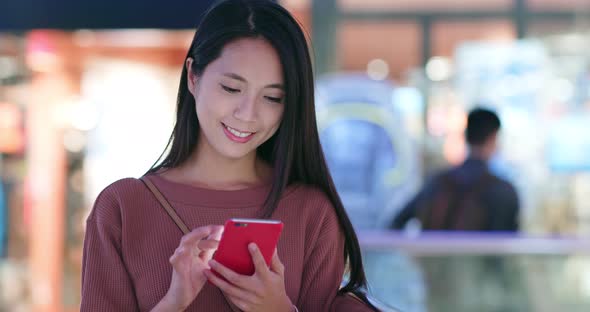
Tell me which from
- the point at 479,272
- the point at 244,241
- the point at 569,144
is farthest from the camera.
Result: the point at 569,144

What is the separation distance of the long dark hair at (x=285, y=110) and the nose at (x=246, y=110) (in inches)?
3.0

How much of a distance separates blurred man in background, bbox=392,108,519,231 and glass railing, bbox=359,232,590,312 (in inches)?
3.8

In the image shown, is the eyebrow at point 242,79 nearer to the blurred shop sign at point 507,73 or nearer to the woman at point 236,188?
the woman at point 236,188

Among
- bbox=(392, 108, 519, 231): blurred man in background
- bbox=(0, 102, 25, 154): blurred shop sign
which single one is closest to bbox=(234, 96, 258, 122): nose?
bbox=(392, 108, 519, 231): blurred man in background

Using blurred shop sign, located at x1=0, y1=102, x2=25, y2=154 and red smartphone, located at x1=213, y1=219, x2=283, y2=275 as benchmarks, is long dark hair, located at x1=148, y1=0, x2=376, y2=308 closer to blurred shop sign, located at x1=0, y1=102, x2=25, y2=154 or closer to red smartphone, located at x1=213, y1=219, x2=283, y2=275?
red smartphone, located at x1=213, y1=219, x2=283, y2=275

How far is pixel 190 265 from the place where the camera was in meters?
1.79

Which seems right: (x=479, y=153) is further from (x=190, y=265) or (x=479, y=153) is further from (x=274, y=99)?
(x=190, y=265)

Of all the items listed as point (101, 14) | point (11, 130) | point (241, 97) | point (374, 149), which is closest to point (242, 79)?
point (241, 97)

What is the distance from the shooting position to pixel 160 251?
1957mm

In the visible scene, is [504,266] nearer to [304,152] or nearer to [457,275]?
[457,275]

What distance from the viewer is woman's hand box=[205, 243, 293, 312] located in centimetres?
179

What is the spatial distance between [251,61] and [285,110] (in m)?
0.12

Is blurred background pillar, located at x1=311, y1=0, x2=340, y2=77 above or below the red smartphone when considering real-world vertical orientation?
above

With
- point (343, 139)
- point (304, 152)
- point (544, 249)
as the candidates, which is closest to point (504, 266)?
point (544, 249)
